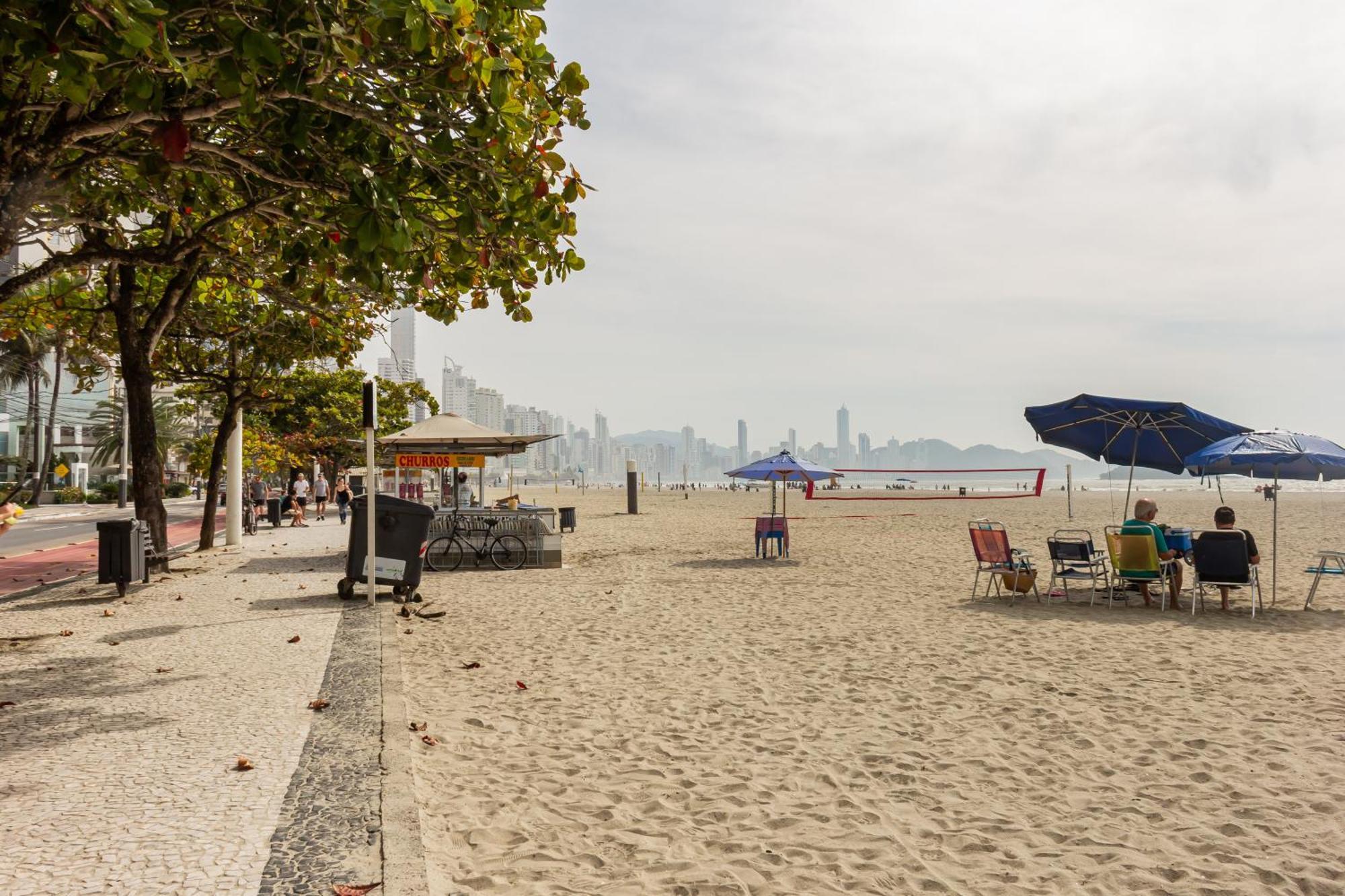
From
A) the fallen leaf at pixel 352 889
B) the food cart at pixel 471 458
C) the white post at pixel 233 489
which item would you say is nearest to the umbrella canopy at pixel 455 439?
the food cart at pixel 471 458

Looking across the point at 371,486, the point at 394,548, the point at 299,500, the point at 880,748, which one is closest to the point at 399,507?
the point at 394,548

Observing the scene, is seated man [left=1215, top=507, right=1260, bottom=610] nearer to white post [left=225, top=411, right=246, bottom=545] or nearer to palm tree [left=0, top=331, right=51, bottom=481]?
white post [left=225, top=411, right=246, bottom=545]

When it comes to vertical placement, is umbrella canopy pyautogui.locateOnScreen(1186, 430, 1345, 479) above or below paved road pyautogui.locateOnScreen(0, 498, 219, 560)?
above

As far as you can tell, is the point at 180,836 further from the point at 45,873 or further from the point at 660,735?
the point at 660,735

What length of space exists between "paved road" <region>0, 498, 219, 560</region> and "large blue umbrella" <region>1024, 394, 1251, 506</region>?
16048mm

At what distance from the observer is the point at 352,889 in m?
3.00

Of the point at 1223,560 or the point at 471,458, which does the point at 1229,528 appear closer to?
the point at 1223,560

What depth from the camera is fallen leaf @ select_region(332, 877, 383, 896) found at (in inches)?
116

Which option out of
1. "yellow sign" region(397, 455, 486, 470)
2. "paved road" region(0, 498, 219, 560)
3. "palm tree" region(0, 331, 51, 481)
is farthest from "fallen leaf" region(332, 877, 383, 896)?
"palm tree" region(0, 331, 51, 481)

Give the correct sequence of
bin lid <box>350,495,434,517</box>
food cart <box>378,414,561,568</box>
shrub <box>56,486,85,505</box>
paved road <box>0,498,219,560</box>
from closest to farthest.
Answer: bin lid <box>350,495,434,517</box> < food cart <box>378,414,561,568</box> < paved road <box>0,498,219,560</box> < shrub <box>56,486,85,505</box>

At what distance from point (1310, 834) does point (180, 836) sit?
4.60m

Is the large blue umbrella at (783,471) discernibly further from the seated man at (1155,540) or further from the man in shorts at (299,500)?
the man in shorts at (299,500)

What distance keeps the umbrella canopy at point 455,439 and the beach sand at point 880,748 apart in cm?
526

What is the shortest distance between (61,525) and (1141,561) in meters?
29.0
